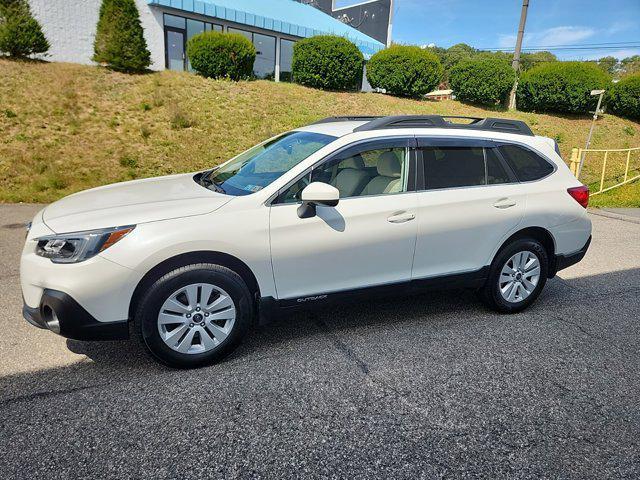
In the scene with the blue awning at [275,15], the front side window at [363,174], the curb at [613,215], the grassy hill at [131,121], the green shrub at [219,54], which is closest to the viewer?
the front side window at [363,174]

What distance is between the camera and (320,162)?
3.53 m

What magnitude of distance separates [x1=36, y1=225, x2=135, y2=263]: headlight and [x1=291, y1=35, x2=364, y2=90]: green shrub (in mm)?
Answer: 16233

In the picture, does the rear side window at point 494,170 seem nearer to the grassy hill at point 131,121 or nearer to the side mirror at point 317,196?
the side mirror at point 317,196

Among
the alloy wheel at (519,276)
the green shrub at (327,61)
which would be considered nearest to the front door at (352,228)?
the alloy wheel at (519,276)

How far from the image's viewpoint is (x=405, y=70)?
61.1 feet

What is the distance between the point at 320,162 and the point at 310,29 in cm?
2150

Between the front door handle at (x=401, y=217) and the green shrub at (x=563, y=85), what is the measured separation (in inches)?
752

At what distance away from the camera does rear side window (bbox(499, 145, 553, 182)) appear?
428 cm

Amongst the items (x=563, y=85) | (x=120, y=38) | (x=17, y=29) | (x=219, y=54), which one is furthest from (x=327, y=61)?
(x=17, y=29)

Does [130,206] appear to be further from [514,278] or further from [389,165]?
[514,278]

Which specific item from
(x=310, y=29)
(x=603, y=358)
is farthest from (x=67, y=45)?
(x=603, y=358)

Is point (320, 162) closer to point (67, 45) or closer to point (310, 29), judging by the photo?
point (67, 45)

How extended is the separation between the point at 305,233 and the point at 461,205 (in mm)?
1444

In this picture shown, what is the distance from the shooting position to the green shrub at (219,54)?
1645 centimetres
